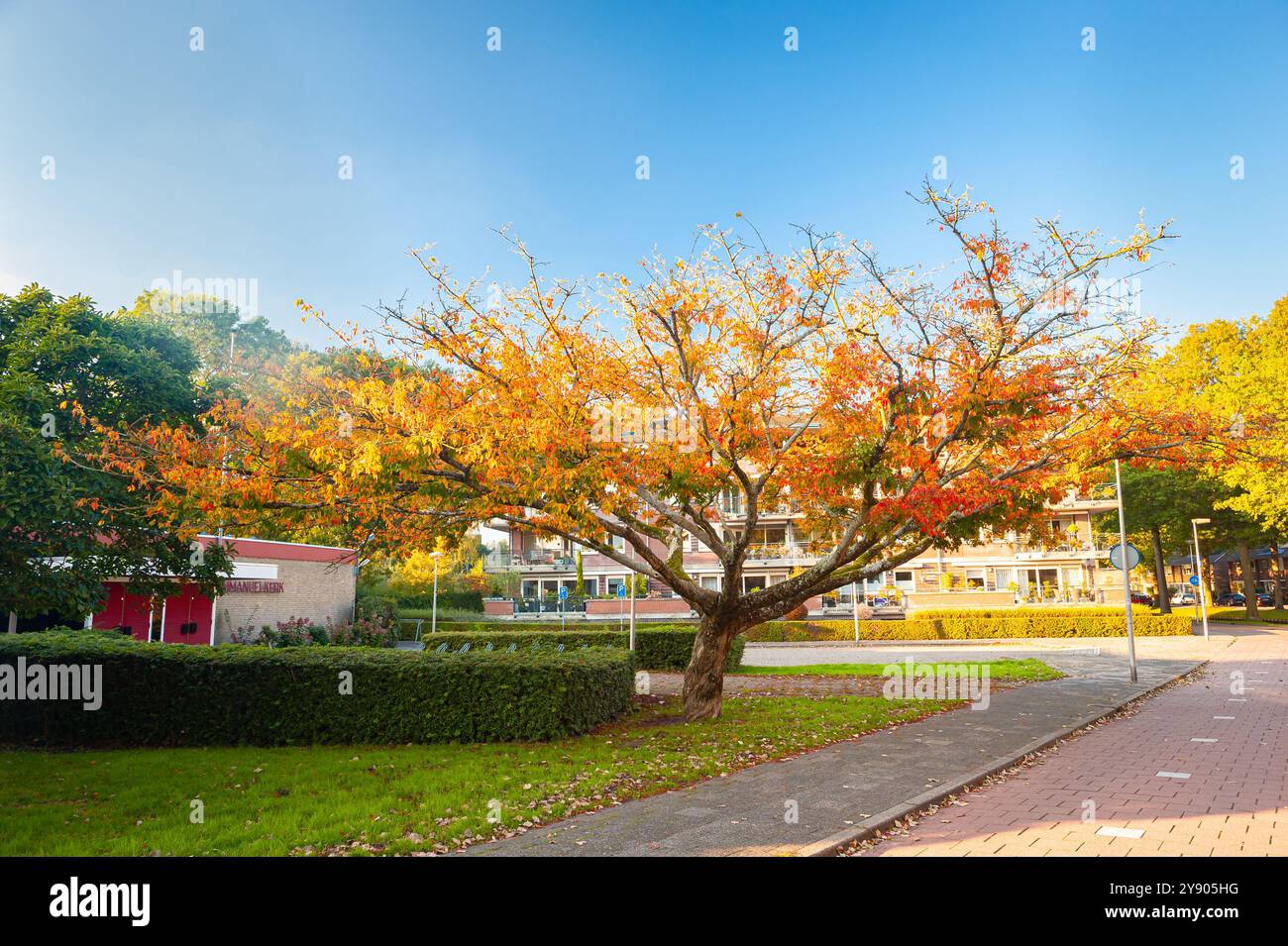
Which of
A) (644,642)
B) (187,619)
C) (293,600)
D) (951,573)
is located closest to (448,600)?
(293,600)

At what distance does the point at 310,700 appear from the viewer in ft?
36.7

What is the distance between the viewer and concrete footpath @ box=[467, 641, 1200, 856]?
6.19 meters

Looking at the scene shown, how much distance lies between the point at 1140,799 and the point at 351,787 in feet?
25.7

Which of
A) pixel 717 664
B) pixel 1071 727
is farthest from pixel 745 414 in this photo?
pixel 1071 727

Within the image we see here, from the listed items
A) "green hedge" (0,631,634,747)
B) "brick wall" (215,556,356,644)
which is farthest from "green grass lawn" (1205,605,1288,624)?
"green hedge" (0,631,634,747)

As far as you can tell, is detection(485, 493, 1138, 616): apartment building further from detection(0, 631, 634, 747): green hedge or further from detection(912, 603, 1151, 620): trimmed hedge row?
detection(0, 631, 634, 747): green hedge

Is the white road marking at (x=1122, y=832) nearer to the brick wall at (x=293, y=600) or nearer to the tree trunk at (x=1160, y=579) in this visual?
the brick wall at (x=293, y=600)

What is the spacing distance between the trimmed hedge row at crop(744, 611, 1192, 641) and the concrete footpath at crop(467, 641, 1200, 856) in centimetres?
2124

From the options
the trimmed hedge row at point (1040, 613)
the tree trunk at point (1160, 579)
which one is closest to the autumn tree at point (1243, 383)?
the tree trunk at point (1160, 579)

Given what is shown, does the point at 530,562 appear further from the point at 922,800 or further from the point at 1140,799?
the point at 1140,799

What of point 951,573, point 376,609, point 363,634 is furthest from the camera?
point 951,573

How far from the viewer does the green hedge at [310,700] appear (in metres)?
11.0

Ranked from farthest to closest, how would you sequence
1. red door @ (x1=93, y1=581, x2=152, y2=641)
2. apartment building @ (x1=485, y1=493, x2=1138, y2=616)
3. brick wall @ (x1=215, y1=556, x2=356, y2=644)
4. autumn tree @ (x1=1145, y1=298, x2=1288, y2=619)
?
1. apartment building @ (x1=485, y1=493, x2=1138, y2=616)
2. autumn tree @ (x1=1145, y1=298, x2=1288, y2=619)
3. brick wall @ (x1=215, y1=556, x2=356, y2=644)
4. red door @ (x1=93, y1=581, x2=152, y2=641)
